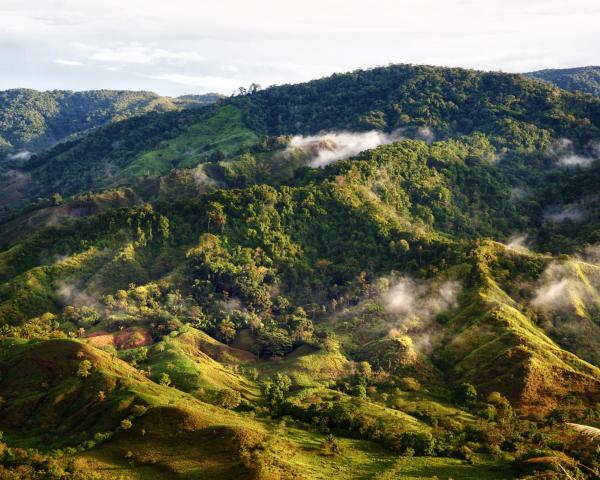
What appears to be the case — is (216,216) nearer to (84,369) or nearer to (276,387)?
(276,387)

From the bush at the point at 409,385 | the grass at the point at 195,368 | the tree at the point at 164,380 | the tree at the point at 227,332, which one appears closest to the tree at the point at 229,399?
the grass at the point at 195,368

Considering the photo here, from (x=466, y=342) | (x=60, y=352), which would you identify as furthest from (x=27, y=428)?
(x=466, y=342)

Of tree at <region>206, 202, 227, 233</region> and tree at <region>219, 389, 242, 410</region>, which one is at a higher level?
tree at <region>206, 202, 227, 233</region>

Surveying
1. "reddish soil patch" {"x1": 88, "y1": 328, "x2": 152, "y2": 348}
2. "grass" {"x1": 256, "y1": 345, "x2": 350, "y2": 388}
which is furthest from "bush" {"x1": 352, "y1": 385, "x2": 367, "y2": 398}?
"reddish soil patch" {"x1": 88, "y1": 328, "x2": 152, "y2": 348}

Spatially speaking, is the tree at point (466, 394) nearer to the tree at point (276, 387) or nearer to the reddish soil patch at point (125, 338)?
the tree at point (276, 387)

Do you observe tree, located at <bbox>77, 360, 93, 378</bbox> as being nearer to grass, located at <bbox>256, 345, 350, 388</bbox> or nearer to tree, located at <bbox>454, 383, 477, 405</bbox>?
grass, located at <bbox>256, 345, 350, 388</bbox>

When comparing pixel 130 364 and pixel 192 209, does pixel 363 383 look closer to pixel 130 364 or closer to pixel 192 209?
pixel 130 364

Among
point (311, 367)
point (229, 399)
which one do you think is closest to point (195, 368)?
point (229, 399)

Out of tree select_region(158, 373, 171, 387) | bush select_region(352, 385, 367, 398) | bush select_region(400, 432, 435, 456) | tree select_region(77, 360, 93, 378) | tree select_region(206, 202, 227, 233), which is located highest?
tree select_region(206, 202, 227, 233)
